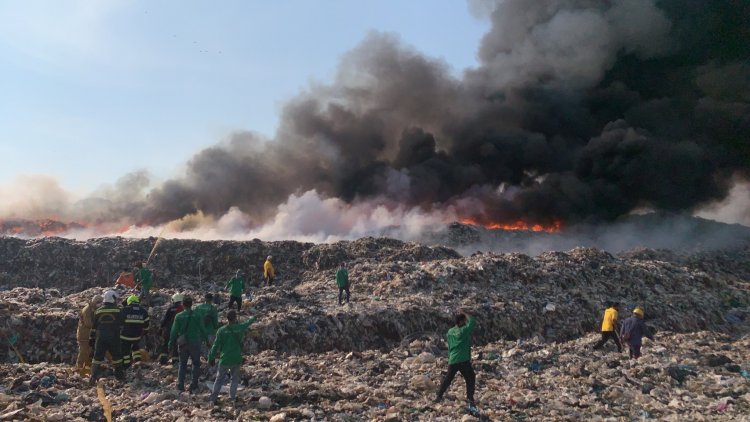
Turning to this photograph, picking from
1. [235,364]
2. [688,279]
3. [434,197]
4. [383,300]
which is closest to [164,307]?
[383,300]

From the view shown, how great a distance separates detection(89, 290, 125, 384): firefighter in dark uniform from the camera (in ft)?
29.5

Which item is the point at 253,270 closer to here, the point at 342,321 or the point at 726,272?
the point at 342,321

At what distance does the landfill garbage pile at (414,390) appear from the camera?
7535 mm

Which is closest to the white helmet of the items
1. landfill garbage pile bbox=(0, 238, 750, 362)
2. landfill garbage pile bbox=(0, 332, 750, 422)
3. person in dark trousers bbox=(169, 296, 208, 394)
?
landfill garbage pile bbox=(0, 332, 750, 422)

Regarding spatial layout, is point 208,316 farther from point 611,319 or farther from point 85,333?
point 611,319

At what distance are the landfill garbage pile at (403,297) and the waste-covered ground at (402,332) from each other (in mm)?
65

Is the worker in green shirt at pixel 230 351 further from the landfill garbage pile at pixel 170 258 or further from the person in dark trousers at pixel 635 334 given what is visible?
the landfill garbage pile at pixel 170 258

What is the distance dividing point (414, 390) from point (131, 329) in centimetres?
530

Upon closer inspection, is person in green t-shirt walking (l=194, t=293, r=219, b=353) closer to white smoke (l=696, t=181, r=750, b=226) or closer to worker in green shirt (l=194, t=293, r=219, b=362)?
worker in green shirt (l=194, t=293, r=219, b=362)

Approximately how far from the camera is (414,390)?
8.88m

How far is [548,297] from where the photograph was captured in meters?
17.8

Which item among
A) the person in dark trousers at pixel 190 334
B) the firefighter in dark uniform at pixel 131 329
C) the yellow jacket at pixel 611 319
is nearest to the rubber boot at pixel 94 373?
the firefighter in dark uniform at pixel 131 329

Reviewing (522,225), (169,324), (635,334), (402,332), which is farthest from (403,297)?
(522,225)

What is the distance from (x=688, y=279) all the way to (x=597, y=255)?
3.55 meters
